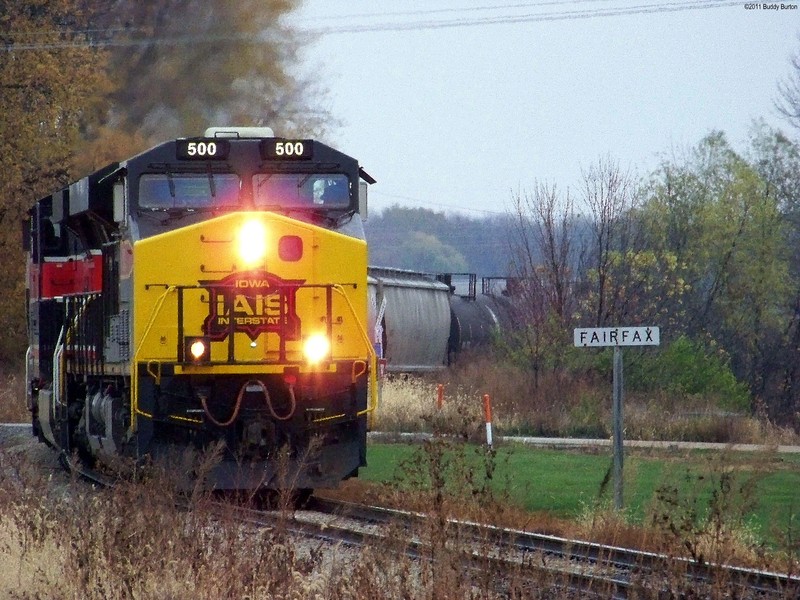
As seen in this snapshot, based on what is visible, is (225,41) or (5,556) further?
(225,41)

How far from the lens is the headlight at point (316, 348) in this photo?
42.4 ft

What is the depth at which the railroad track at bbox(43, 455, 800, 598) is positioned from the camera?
6715 millimetres

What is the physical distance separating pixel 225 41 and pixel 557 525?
88.7ft

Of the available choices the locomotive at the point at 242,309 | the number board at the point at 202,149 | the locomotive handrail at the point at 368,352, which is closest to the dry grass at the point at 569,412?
the locomotive handrail at the point at 368,352

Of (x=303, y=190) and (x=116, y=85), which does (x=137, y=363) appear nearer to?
(x=303, y=190)

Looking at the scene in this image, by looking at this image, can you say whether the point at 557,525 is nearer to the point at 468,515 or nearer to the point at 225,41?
the point at 468,515

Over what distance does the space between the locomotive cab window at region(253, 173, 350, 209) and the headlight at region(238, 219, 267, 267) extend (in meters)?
0.39

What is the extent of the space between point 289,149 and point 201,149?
87 cm

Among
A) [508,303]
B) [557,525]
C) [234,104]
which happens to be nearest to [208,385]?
[557,525]

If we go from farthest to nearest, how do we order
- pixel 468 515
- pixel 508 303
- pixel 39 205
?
pixel 508 303, pixel 39 205, pixel 468 515

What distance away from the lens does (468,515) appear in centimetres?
859

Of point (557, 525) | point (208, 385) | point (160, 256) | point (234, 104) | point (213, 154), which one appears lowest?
point (557, 525)

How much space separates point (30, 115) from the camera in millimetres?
32875

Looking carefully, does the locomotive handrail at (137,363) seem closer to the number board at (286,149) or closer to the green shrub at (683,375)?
the number board at (286,149)
